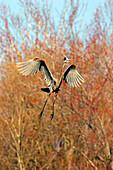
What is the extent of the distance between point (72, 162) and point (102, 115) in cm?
352

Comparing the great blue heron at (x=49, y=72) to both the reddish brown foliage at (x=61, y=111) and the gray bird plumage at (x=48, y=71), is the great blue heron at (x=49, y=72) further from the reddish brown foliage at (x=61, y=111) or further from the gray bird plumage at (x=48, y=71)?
the reddish brown foliage at (x=61, y=111)

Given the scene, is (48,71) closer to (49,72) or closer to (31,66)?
(49,72)

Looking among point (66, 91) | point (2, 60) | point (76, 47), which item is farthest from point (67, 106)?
point (2, 60)

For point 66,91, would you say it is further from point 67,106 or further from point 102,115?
point 102,115

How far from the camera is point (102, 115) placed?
1423cm

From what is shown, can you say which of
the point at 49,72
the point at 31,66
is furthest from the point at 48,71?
the point at 31,66

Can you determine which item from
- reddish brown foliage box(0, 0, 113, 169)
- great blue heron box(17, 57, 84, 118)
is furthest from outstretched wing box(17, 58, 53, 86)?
reddish brown foliage box(0, 0, 113, 169)

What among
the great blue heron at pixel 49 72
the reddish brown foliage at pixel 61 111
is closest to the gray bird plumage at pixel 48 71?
the great blue heron at pixel 49 72

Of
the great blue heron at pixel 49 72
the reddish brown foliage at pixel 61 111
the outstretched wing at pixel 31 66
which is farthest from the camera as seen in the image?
the reddish brown foliage at pixel 61 111

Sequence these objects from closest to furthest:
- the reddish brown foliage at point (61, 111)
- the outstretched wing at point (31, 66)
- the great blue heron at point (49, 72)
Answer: the great blue heron at point (49, 72) → the outstretched wing at point (31, 66) → the reddish brown foliage at point (61, 111)

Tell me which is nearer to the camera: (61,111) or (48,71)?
(48,71)

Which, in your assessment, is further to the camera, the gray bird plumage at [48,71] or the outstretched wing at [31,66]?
the outstretched wing at [31,66]

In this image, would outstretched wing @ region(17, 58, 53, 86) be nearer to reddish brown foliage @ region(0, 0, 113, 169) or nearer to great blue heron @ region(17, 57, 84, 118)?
great blue heron @ region(17, 57, 84, 118)

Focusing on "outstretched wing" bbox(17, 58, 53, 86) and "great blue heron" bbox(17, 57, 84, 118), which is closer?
"great blue heron" bbox(17, 57, 84, 118)
